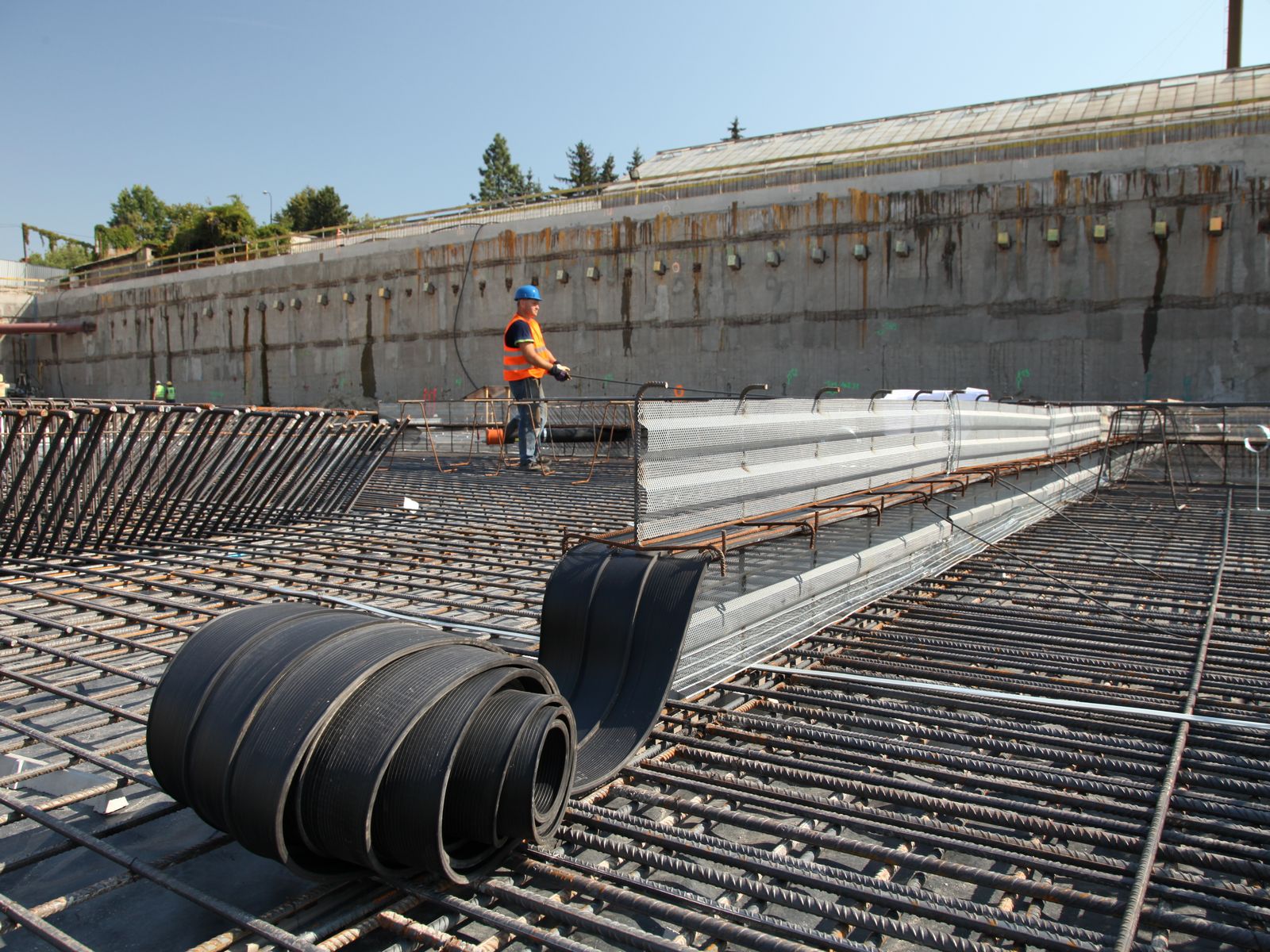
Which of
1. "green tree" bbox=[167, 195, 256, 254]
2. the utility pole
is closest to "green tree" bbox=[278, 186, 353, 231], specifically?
"green tree" bbox=[167, 195, 256, 254]

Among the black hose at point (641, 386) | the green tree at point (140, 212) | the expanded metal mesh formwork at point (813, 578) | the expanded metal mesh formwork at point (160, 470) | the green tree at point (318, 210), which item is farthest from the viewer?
the green tree at point (140, 212)

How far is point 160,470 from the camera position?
9.89 metres

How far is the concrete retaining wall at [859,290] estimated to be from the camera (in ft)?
62.1

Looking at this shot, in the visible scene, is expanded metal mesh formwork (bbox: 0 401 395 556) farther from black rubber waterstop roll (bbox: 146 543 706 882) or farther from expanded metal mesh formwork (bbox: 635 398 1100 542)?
black rubber waterstop roll (bbox: 146 543 706 882)

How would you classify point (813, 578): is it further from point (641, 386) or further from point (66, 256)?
point (66, 256)

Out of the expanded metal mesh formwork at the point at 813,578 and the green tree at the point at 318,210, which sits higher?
the green tree at the point at 318,210

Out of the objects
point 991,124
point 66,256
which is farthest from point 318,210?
point 991,124

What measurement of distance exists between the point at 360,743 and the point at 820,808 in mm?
1344

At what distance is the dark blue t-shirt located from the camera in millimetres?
11805

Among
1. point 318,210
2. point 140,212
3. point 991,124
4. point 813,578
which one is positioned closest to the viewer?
point 813,578

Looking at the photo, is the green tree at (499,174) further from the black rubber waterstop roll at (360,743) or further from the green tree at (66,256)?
the black rubber waterstop roll at (360,743)

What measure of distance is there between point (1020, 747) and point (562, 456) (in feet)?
41.2

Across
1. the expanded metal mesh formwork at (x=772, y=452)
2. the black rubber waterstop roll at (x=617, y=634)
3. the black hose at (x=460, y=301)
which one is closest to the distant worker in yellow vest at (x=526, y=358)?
the expanded metal mesh formwork at (x=772, y=452)

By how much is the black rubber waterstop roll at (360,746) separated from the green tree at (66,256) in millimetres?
92270
